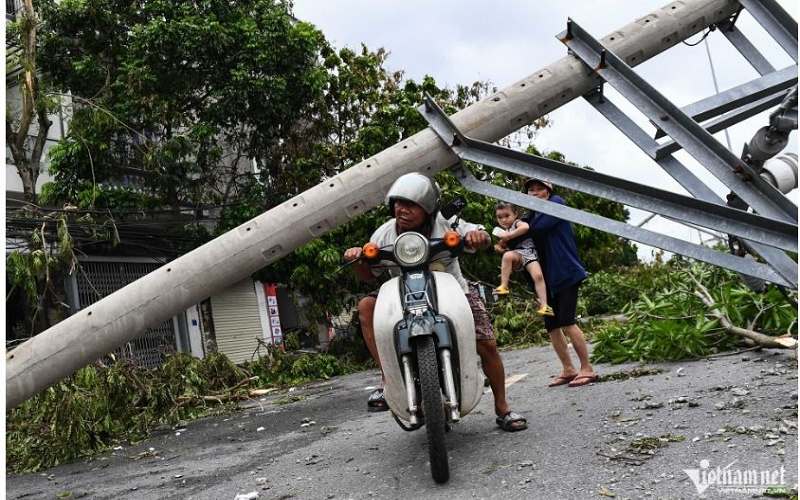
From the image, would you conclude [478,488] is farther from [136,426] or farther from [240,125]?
[240,125]

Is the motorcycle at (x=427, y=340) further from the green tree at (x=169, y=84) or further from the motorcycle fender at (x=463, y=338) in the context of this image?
the green tree at (x=169, y=84)

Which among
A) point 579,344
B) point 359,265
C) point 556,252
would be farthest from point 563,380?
point 359,265

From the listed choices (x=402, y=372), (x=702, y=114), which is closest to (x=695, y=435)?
(x=402, y=372)

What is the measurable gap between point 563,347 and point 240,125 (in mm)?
12372

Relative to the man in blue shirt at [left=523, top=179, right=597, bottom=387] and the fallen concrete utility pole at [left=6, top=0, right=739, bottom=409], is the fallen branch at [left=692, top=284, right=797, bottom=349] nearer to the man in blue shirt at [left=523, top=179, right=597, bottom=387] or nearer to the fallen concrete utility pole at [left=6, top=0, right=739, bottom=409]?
the man in blue shirt at [left=523, top=179, right=597, bottom=387]

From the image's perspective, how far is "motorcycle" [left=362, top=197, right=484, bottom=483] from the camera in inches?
129

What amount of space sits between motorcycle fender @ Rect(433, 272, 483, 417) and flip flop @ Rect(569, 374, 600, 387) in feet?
7.15

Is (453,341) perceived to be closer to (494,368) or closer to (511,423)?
(494,368)

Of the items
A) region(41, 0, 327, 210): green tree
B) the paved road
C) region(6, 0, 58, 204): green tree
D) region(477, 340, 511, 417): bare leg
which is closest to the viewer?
the paved road

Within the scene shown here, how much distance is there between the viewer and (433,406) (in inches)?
126

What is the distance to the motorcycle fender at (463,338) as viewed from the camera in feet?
11.5

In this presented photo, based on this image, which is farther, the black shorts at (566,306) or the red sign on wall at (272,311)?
the red sign on wall at (272,311)
